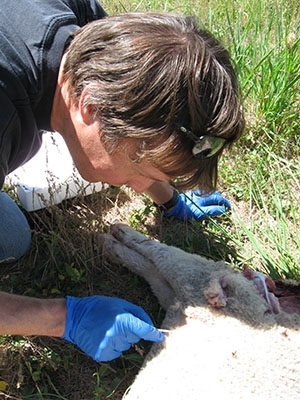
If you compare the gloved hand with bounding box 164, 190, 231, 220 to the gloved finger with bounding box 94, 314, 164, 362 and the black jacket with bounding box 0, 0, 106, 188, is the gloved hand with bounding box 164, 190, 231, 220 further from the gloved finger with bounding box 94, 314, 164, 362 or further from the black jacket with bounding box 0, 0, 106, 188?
the black jacket with bounding box 0, 0, 106, 188

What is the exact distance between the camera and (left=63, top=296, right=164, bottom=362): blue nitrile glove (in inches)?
71.2

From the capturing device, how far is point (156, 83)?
1.45 m

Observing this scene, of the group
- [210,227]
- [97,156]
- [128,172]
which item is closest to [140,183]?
[128,172]

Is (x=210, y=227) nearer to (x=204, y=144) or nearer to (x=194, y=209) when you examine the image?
(x=194, y=209)

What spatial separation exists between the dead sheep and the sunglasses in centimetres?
55

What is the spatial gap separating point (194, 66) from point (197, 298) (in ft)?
2.90

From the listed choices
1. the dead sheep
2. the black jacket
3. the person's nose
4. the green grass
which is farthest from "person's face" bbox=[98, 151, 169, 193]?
the green grass

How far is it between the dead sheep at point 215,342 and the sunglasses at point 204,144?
551mm

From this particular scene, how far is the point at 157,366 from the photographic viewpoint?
172cm

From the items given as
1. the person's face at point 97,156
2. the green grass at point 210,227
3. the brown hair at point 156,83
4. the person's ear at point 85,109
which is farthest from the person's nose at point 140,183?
the green grass at point 210,227

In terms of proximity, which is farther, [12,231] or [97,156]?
[12,231]

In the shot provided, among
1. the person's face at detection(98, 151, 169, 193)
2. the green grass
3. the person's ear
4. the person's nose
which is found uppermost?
the person's ear

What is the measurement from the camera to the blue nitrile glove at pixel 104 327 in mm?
1809

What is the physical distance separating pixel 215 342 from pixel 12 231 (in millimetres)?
1085
